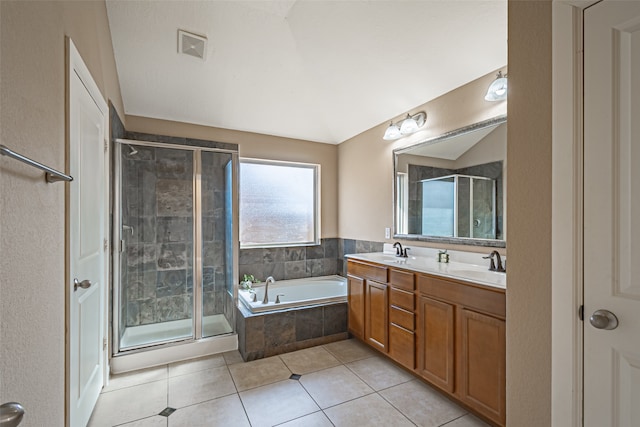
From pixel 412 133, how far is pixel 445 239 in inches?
44.4

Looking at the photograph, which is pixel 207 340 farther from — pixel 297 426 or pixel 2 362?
pixel 2 362

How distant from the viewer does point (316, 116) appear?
3723 mm

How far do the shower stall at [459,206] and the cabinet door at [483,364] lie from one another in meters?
0.78

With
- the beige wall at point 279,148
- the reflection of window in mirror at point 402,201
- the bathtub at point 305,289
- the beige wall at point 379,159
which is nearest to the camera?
the beige wall at point 379,159

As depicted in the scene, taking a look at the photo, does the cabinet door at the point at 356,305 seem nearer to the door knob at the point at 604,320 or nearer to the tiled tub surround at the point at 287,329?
the tiled tub surround at the point at 287,329

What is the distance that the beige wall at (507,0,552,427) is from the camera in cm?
120

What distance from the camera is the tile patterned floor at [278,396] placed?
1.89m

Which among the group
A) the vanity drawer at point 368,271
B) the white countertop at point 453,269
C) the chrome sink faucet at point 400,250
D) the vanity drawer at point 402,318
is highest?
Answer: the chrome sink faucet at point 400,250

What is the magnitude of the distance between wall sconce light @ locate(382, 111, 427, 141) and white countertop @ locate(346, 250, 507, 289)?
4.15 feet

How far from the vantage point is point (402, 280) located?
239 centimetres

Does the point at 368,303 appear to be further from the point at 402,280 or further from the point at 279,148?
the point at 279,148

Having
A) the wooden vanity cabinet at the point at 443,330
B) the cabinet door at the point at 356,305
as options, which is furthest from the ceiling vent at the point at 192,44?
the cabinet door at the point at 356,305

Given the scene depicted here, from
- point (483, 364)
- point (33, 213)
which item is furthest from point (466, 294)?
point (33, 213)

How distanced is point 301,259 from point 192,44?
2.69m
